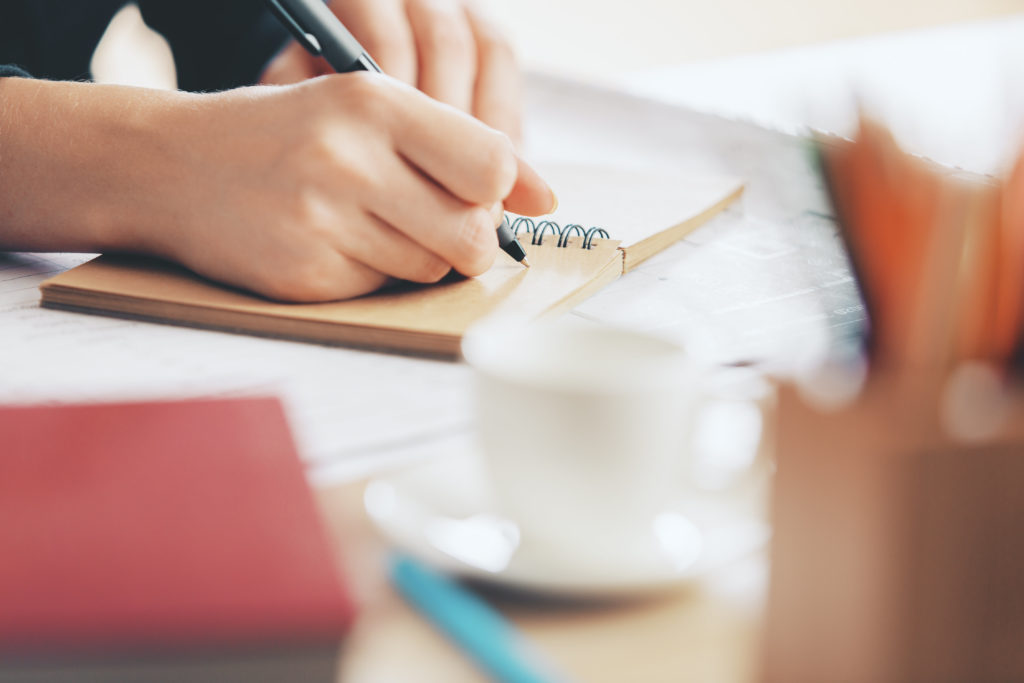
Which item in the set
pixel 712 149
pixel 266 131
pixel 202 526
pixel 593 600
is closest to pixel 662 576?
pixel 593 600

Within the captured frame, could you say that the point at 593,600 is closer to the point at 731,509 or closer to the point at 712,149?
the point at 731,509

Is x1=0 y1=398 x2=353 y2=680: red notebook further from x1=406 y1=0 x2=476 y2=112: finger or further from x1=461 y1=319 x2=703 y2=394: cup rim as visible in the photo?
x1=406 y1=0 x2=476 y2=112: finger

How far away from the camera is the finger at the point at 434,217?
0.58 meters

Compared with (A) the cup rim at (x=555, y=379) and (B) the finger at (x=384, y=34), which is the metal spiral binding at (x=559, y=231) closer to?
(B) the finger at (x=384, y=34)

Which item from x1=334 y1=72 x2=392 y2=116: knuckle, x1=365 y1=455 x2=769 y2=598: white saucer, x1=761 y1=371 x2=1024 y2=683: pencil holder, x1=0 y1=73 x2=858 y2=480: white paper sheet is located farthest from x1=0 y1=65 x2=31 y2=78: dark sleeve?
x1=761 y1=371 x2=1024 y2=683: pencil holder

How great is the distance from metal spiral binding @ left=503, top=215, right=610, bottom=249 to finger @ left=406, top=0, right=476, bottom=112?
15 cm

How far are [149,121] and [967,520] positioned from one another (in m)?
0.53

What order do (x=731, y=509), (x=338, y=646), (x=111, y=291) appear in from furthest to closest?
(x=111, y=291)
(x=731, y=509)
(x=338, y=646)

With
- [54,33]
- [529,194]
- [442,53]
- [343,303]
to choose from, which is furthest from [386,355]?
[54,33]

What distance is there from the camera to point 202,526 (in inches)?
10.1

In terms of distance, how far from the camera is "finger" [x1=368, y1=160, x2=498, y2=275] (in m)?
0.58

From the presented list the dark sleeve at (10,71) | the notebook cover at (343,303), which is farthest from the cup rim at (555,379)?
the dark sleeve at (10,71)

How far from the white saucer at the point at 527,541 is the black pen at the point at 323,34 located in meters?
0.34

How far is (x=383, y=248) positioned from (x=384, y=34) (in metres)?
0.32
